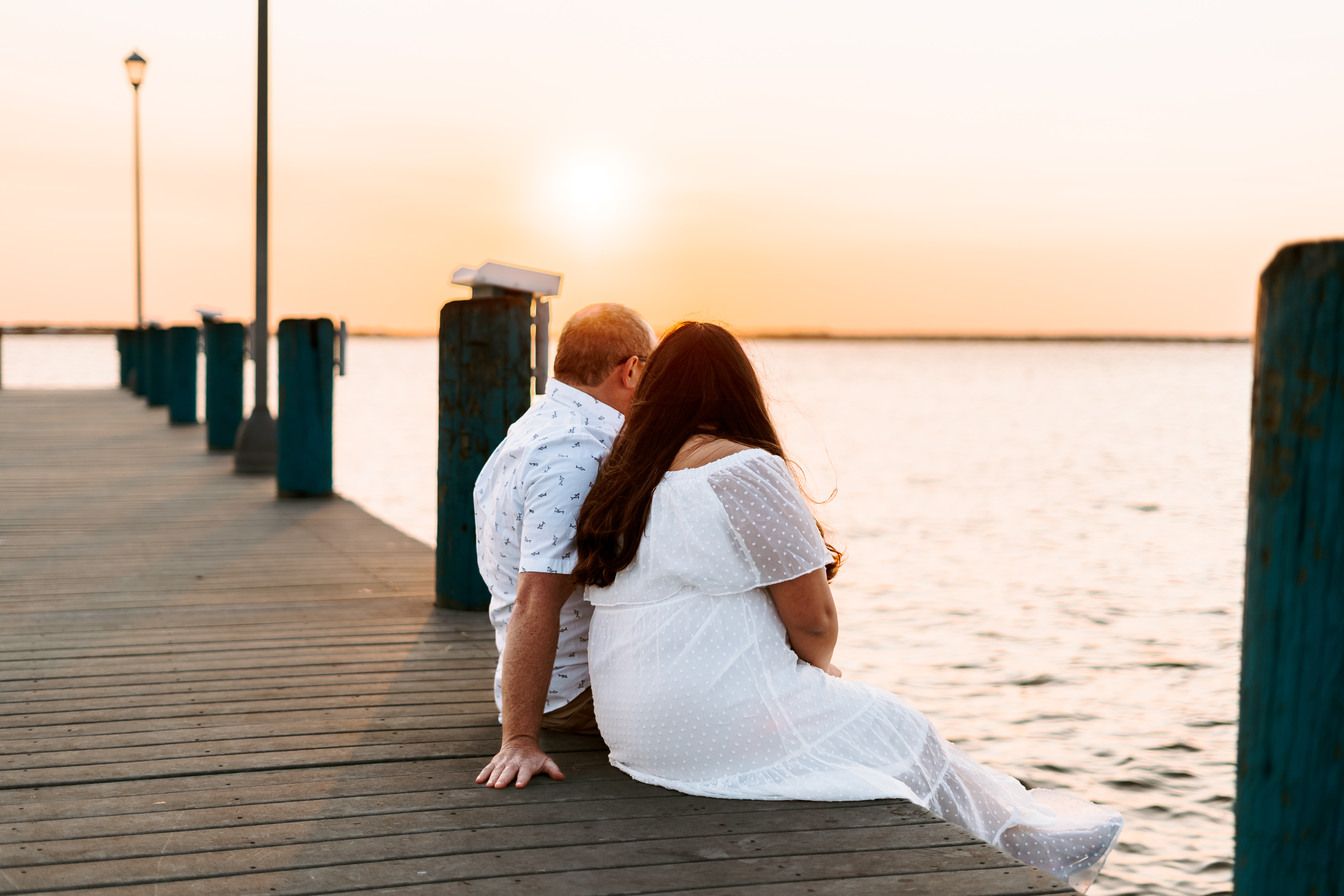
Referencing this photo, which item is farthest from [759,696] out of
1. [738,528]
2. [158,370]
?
[158,370]

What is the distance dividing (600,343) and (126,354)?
2696 centimetres

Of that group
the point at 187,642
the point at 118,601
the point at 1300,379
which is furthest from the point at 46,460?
the point at 1300,379

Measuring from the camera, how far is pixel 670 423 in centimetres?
306

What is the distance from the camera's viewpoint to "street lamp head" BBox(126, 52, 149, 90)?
2361 cm

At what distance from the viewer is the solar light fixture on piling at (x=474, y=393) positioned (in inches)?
212

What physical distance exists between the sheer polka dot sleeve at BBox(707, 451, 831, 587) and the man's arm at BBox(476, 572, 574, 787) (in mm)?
528

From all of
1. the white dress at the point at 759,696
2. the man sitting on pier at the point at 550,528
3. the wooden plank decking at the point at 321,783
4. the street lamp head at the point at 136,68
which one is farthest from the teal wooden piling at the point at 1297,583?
the street lamp head at the point at 136,68

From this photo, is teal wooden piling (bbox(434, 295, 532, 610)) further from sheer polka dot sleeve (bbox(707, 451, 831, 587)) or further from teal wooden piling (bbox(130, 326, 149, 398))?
teal wooden piling (bbox(130, 326, 149, 398))

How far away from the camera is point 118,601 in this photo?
5582 mm

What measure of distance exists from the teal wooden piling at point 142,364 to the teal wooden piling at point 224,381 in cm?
923

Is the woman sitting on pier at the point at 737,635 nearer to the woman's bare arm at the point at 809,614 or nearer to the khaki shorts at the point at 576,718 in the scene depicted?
the woman's bare arm at the point at 809,614

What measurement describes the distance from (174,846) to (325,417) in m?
6.69

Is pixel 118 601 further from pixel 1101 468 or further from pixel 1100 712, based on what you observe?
pixel 1101 468

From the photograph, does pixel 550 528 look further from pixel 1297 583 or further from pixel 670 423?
pixel 1297 583
